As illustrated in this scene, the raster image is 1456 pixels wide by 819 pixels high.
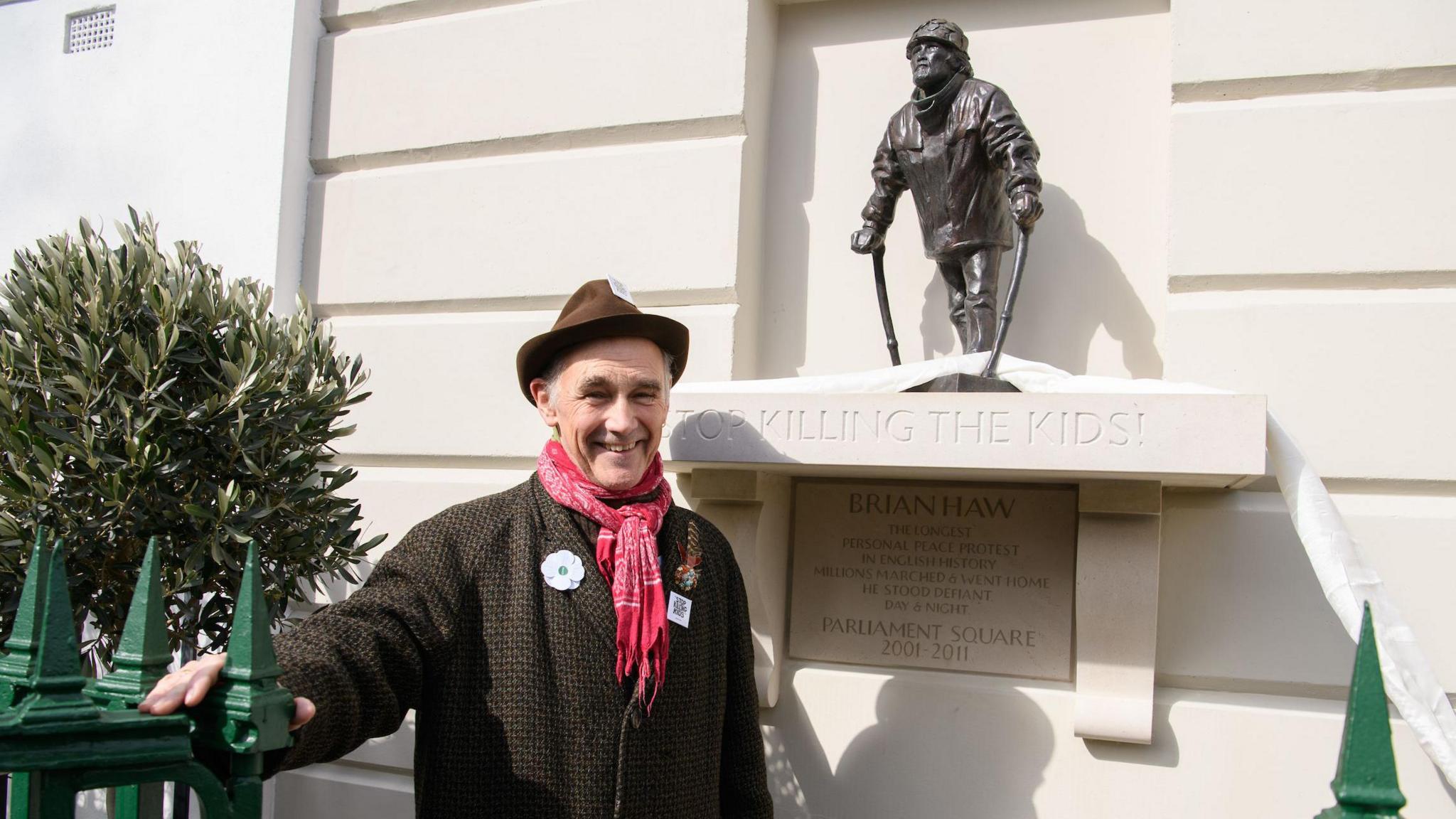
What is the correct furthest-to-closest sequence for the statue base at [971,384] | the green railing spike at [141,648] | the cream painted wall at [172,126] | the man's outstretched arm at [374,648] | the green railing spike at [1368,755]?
1. the cream painted wall at [172,126]
2. the statue base at [971,384]
3. the man's outstretched arm at [374,648]
4. the green railing spike at [141,648]
5. the green railing spike at [1368,755]

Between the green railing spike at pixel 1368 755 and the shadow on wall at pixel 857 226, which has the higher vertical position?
the shadow on wall at pixel 857 226

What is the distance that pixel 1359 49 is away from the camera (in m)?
3.21

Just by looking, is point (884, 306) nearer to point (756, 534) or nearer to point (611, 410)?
point (756, 534)

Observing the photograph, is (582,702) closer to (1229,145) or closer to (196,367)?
(196,367)

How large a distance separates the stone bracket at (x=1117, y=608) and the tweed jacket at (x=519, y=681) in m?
1.13

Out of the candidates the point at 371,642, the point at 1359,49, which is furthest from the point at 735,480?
the point at 1359,49

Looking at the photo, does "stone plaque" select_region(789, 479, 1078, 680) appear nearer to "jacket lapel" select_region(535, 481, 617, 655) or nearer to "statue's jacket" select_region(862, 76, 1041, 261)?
"statue's jacket" select_region(862, 76, 1041, 261)

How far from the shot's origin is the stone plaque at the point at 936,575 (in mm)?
3383

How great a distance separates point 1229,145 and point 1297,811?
1.84 meters

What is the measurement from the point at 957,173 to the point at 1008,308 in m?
0.47

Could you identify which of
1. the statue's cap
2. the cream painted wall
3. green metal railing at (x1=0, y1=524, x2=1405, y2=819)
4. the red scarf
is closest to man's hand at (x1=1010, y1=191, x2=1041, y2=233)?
the statue's cap

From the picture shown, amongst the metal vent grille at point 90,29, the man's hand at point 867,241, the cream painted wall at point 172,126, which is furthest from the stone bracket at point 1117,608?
the metal vent grille at point 90,29

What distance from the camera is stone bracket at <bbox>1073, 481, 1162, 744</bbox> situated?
10.2 ft

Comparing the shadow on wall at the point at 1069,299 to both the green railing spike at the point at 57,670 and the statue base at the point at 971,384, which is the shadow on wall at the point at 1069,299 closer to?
the statue base at the point at 971,384
